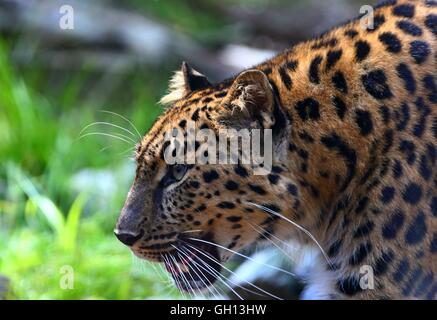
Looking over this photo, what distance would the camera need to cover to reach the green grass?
25.2 ft

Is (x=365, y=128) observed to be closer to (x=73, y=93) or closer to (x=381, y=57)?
(x=381, y=57)

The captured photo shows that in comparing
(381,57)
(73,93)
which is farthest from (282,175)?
(73,93)

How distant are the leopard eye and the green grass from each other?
1.40m

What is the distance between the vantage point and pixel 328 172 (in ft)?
17.6

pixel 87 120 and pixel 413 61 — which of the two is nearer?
pixel 413 61

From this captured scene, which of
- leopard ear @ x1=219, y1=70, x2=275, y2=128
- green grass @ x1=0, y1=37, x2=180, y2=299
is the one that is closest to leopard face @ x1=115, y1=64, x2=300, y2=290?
leopard ear @ x1=219, y1=70, x2=275, y2=128

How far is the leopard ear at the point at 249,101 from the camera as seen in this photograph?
5.19 metres

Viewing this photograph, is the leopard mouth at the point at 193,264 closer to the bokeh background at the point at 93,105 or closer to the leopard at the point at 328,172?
the leopard at the point at 328,172

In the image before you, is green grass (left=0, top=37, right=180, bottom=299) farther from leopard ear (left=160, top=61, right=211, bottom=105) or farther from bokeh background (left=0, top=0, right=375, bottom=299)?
leopard ear (left=160, top=61, right=211, bottom=105)

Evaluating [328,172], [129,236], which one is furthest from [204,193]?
[328,172]

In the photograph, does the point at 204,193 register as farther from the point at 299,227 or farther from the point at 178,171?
the point at 299,227
